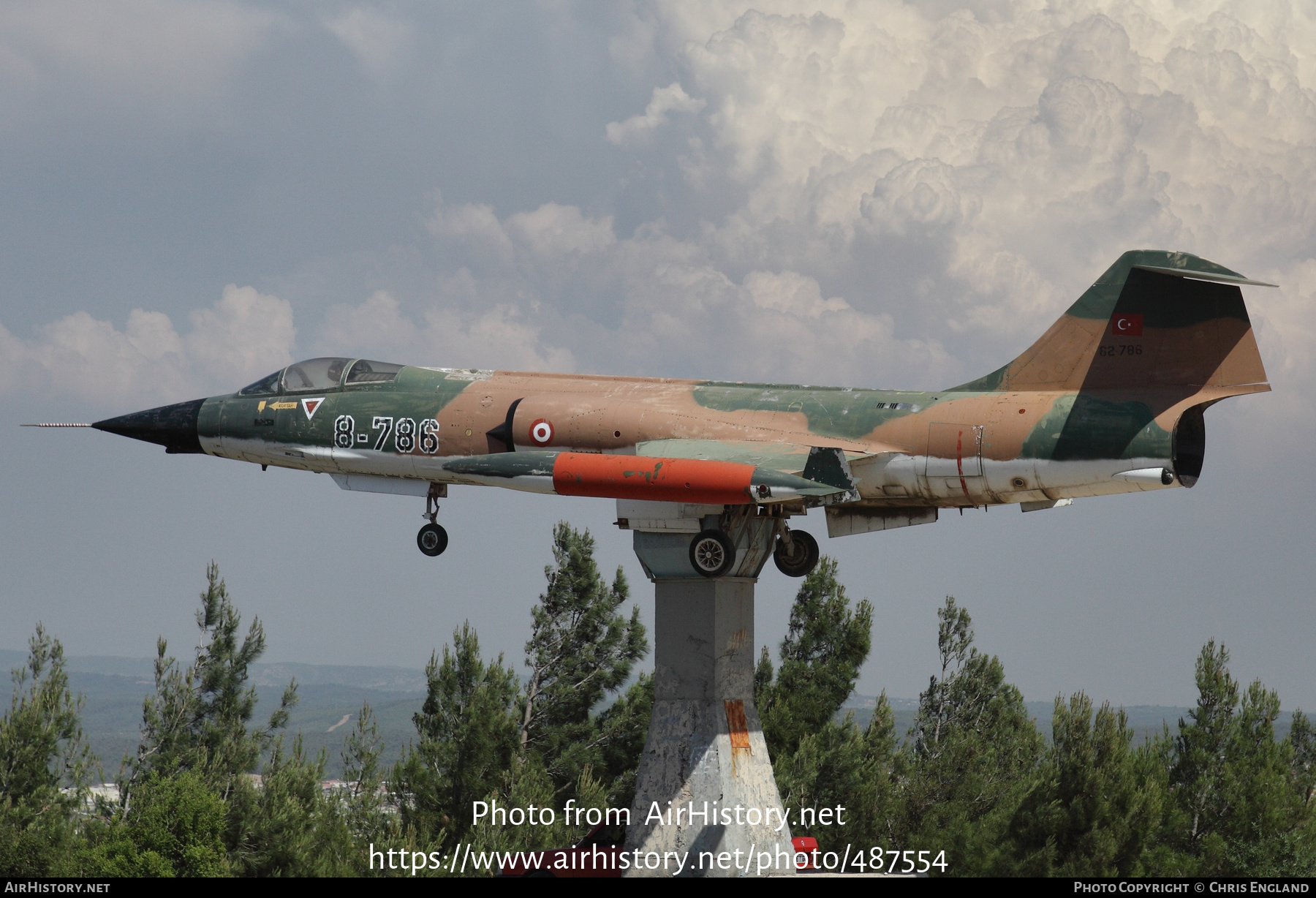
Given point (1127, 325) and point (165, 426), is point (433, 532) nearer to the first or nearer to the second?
point (165, 426)

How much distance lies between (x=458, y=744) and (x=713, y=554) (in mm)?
22712

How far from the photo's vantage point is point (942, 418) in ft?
63.3

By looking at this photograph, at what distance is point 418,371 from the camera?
22656 mm

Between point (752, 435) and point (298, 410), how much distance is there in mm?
8307

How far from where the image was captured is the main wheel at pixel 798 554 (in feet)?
72.9

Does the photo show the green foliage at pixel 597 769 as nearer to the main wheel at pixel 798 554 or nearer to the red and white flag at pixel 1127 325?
the main wheel at pixel 798 554

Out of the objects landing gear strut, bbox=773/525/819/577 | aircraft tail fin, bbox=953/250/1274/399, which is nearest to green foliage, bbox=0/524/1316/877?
landing gear strut, bbox=773/525/819/577

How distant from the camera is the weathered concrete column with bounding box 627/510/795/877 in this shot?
67.4ft

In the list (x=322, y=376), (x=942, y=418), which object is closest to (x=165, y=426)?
(x=322, y=376)

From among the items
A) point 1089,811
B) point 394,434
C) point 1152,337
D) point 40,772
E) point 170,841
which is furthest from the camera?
point 40,772

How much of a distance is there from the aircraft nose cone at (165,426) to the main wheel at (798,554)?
10787 millimetres

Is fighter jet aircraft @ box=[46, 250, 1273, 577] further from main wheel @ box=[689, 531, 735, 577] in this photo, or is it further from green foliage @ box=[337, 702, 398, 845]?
green foliage @ box=[337, 702, 398, 845]

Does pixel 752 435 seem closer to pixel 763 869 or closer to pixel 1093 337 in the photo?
pixel 1093 337
